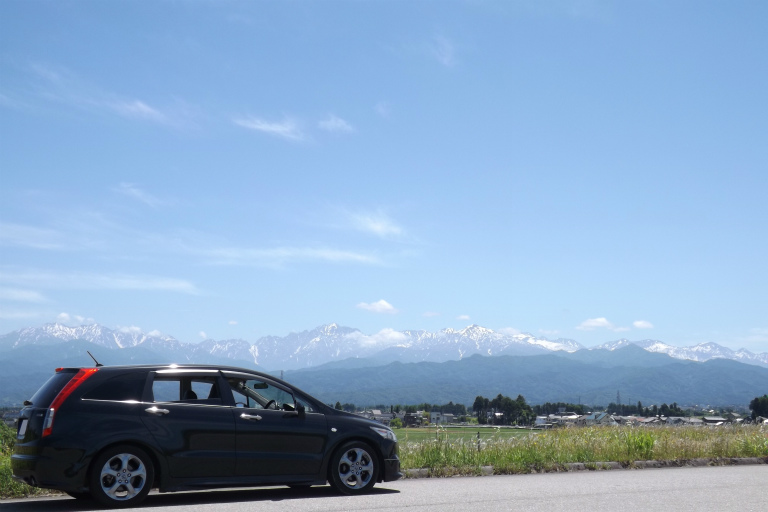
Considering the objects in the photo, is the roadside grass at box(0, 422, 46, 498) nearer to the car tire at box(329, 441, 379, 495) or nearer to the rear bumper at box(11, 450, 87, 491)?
the rear bumper at box(11, 450, 87, 491)

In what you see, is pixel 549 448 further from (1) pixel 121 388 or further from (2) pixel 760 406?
(2) pixel 760 406

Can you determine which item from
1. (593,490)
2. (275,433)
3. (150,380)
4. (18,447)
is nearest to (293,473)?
(275,433)

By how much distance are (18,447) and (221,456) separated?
7.56 ft

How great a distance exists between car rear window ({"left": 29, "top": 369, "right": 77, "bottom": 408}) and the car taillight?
0.23ft

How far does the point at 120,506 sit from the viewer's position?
923 centimetres

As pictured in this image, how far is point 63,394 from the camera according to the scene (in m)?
9.39

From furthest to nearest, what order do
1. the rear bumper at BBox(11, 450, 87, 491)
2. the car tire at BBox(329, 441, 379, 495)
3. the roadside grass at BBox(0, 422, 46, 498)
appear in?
the car tire at BBox(329, 441, 379, 495) < the roadside grass at BBox(0, 422, 46, 498) < the rear bumper at BBox(11, 450, 87, 491)

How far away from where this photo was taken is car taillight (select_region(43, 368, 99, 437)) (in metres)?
9.15

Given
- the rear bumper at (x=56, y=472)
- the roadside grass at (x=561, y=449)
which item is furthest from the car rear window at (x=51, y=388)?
the roadside grass at (x=561, y=449)

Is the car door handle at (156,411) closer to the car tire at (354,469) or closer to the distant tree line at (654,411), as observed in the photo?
the car tire at (354,469)

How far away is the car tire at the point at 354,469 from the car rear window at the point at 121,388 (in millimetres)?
2685

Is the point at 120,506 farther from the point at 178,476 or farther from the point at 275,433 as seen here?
the point at 275,433

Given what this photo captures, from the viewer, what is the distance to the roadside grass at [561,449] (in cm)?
1386

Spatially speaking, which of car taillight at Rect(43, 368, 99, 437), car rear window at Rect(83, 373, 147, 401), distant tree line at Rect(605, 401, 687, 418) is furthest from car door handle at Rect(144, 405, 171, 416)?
distant tree line at Rect(605, 401, 687, 418)
